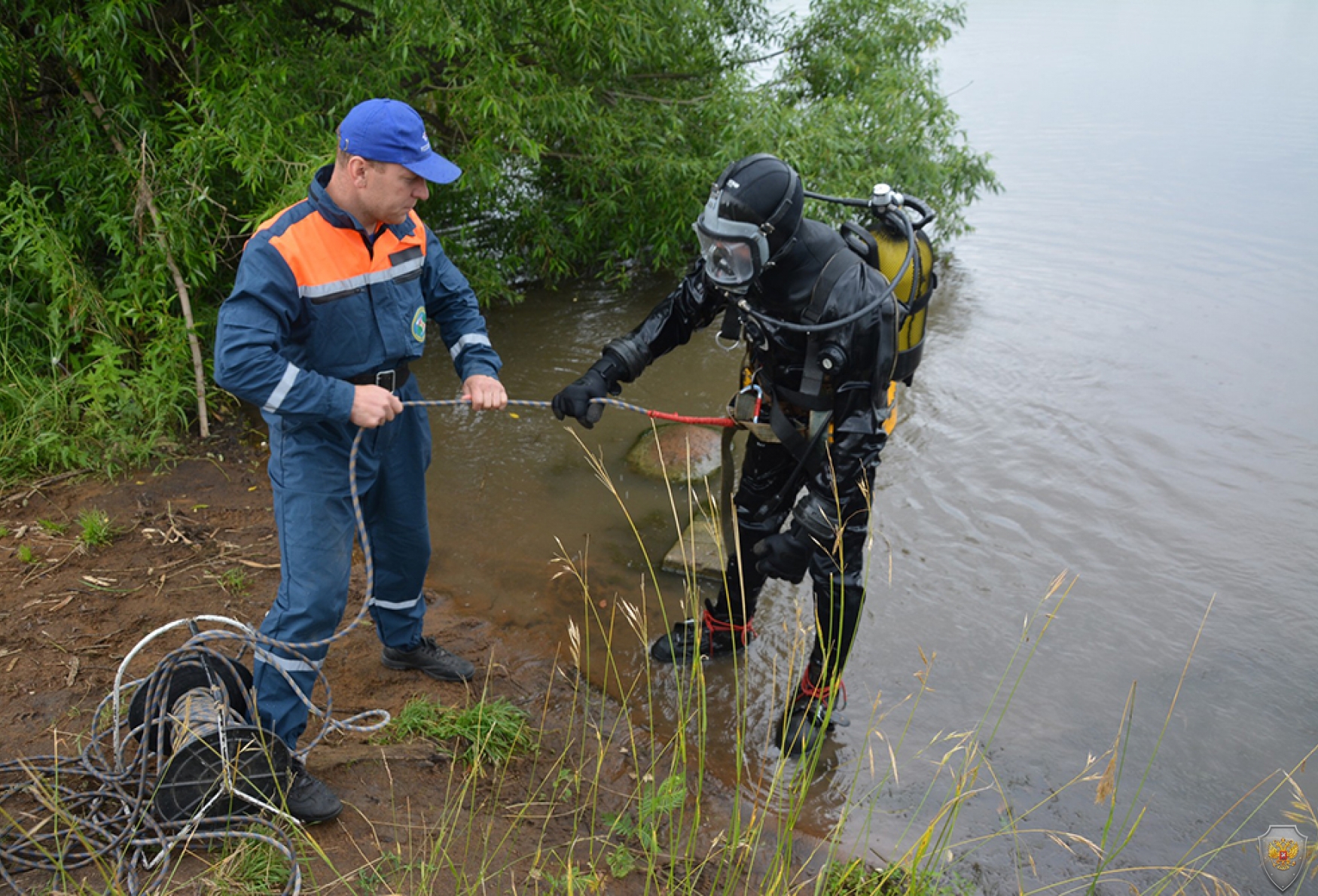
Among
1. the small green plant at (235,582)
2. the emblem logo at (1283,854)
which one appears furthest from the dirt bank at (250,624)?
the emblem logo at (1283,854)

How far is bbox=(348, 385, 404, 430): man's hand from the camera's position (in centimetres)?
263

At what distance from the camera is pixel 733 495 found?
372 cm

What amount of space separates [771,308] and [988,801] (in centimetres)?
193

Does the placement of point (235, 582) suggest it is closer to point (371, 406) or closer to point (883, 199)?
point (371, 406)

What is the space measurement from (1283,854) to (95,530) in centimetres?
479

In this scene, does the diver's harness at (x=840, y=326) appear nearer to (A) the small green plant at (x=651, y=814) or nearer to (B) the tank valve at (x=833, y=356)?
(B) the tank valve at (x=833, y=356)

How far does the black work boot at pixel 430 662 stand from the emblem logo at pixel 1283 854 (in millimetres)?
2827

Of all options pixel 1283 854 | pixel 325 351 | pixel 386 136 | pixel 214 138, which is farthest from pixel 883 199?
pixel 214 138

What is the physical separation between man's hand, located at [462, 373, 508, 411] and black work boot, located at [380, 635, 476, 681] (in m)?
1.06

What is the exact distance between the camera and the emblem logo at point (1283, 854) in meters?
3.09

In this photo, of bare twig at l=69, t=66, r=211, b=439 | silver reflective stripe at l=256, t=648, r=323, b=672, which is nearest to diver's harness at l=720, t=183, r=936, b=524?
silver reflective stripe at l=256, t=648, r=323, b=672

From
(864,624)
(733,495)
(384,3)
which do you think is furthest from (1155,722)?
(384,3)

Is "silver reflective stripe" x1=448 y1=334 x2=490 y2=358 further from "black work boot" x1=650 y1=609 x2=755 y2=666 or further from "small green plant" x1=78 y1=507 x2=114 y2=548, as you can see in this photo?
"small green plant" x1=78 y1=507 x2=114 y2=548

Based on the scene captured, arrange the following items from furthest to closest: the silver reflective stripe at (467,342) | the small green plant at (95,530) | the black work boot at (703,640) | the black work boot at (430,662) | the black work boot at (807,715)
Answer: the small green plant at (95,530) → the black work boot at (703,640) → the black work boot at (430,662) → the black work boot at (807,715) → the silver reflective stripe at (467,342)
